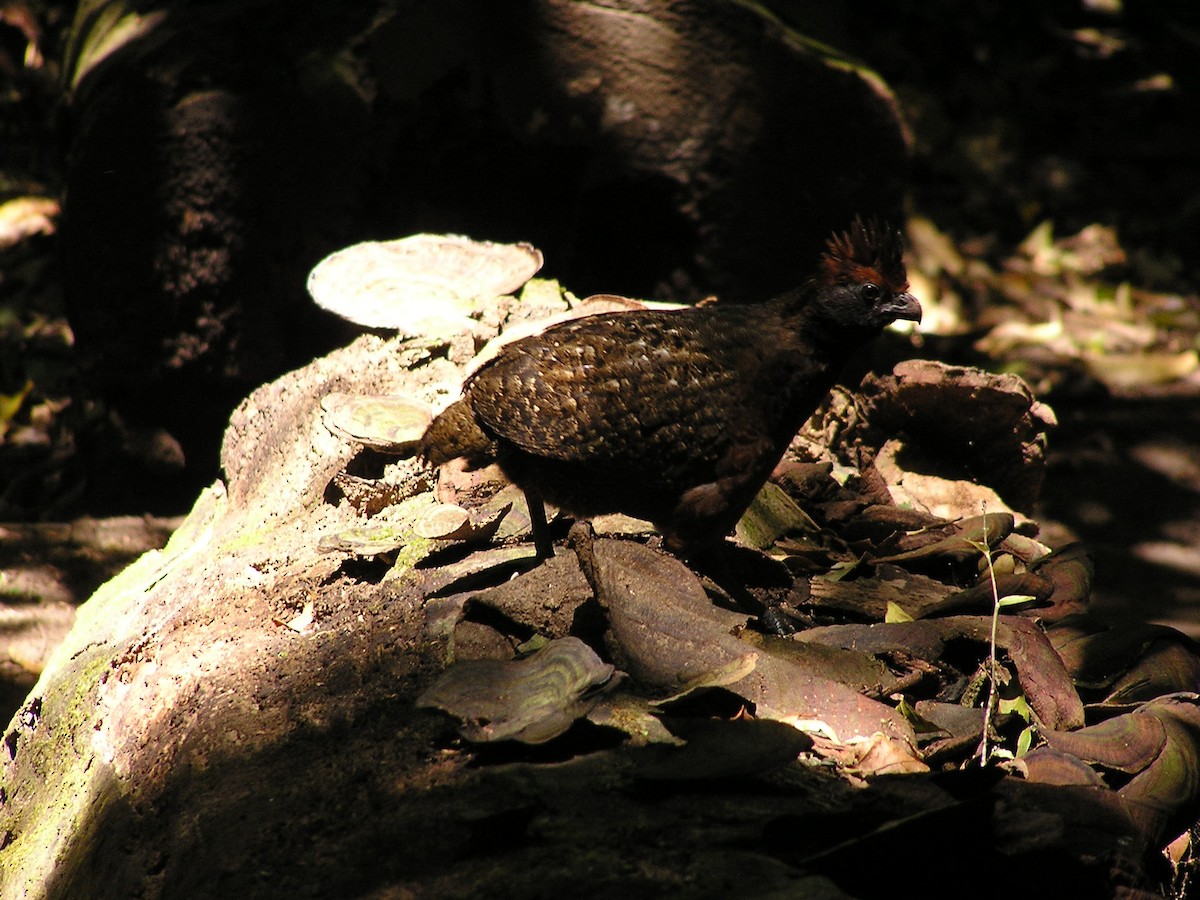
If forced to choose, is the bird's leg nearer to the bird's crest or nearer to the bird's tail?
the bird's tail

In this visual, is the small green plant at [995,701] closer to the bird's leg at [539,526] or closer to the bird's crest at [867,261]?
the bird's crest at [867,261]

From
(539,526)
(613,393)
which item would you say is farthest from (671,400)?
(539,526)

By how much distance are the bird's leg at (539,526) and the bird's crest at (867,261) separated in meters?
1.00

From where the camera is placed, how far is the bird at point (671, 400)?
292cm

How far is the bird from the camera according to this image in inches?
115

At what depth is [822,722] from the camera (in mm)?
2342

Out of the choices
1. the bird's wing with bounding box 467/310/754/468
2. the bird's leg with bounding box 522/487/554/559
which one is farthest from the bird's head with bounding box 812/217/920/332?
the bird's leg with bounding box 522/487/554/559

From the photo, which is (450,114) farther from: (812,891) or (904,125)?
(812,891)

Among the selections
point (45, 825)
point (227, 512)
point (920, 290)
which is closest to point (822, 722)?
point (45, 825)

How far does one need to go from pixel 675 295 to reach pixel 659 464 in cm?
302

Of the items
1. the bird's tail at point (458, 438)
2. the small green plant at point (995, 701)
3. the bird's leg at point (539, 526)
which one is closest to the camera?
the small green plant at point (995, 701)

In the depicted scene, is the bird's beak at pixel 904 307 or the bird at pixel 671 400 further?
the bird's beak at pixel 904 307

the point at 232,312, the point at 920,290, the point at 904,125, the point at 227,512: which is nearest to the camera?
the point at 227,512

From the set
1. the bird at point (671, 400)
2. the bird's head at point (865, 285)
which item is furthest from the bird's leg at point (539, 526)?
the bird's head at point (865, 285)
